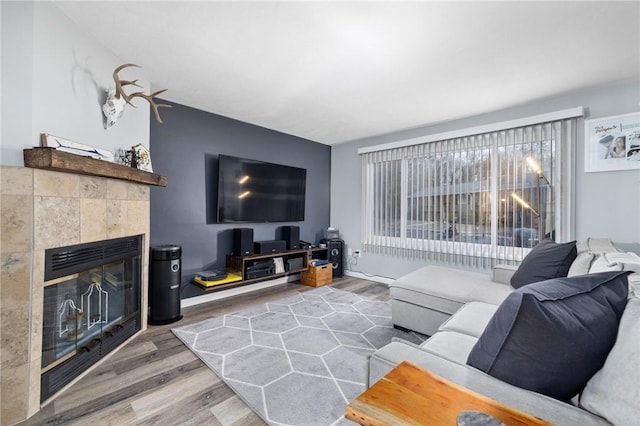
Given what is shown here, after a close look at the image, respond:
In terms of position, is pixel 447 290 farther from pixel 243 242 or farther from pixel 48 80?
pixel 48 80

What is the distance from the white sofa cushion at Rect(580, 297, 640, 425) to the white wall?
2.63 metres

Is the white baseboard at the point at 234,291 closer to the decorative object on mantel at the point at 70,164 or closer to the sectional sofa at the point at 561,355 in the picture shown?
the decorative object on mantel at the point at 70,164

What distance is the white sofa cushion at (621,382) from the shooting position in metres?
0.68

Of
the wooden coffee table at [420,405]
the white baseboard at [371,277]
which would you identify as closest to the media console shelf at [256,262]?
the white baseboard at [371,277]

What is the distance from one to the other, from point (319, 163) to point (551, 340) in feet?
13.9

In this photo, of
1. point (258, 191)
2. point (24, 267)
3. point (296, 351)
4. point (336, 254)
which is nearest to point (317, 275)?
point (336, 254)

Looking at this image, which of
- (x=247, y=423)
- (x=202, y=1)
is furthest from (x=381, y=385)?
(x=202, y=1)

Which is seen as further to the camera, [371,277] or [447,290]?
[371,277]

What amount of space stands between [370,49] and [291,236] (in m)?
2.64

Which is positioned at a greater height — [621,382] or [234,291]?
[621,382]

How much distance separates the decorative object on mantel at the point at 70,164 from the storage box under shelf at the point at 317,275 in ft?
8.58

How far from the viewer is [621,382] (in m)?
0.72

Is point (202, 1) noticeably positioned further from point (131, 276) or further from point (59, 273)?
point (131, 276)

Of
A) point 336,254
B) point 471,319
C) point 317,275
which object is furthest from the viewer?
point 336,254
